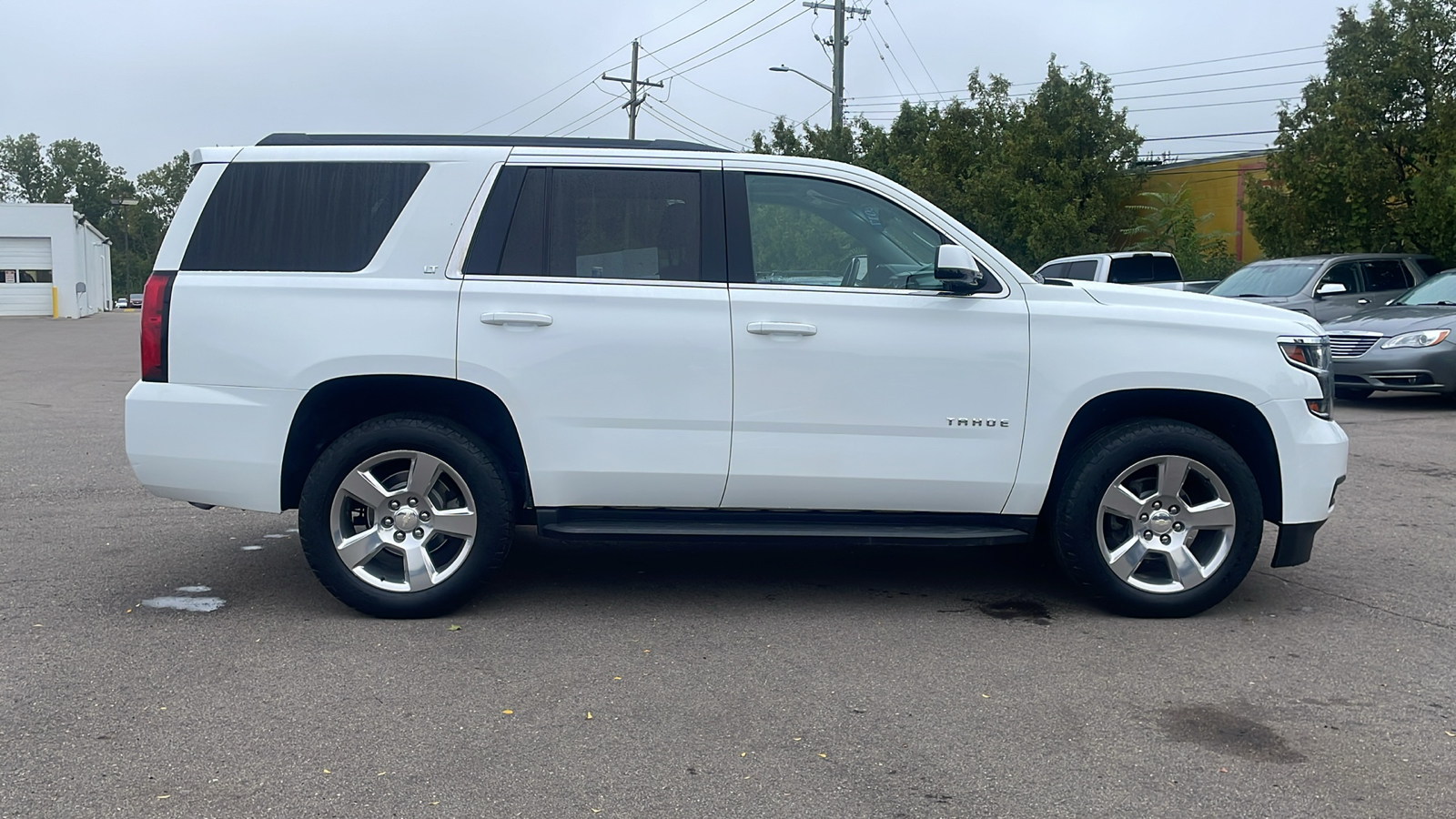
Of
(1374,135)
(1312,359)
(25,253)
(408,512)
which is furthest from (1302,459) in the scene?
(25,253)

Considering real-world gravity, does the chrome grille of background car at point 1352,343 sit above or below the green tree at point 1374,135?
below

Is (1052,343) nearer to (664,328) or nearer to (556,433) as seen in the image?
(664,328)

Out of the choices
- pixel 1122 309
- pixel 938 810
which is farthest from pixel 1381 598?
pixel 938 810

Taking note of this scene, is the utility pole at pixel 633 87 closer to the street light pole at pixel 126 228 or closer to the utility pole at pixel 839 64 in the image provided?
the utility pole at pixel 839 64

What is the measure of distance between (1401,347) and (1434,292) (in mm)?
1662

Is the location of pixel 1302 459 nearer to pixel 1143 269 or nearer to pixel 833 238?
pixel 833 238

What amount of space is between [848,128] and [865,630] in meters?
35.7

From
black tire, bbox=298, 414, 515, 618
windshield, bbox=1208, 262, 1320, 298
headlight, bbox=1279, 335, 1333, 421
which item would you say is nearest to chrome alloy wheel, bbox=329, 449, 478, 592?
black tire, bbox=298, 414, 515, 618

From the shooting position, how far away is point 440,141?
5492 millimetres

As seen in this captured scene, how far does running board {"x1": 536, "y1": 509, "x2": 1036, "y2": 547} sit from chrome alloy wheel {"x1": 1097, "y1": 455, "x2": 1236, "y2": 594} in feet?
1.33

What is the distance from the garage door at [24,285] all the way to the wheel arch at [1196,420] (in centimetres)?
5805

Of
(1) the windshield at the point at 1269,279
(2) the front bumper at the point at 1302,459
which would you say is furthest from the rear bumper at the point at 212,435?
(1) the windshield at the point at 1269,279

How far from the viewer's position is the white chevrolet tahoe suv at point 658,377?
521 cm

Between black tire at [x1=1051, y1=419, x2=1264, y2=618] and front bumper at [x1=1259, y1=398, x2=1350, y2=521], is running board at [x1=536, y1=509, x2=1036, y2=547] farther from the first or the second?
front bumper at [x1=1259, y1=398, x2=1350, y2=521]
